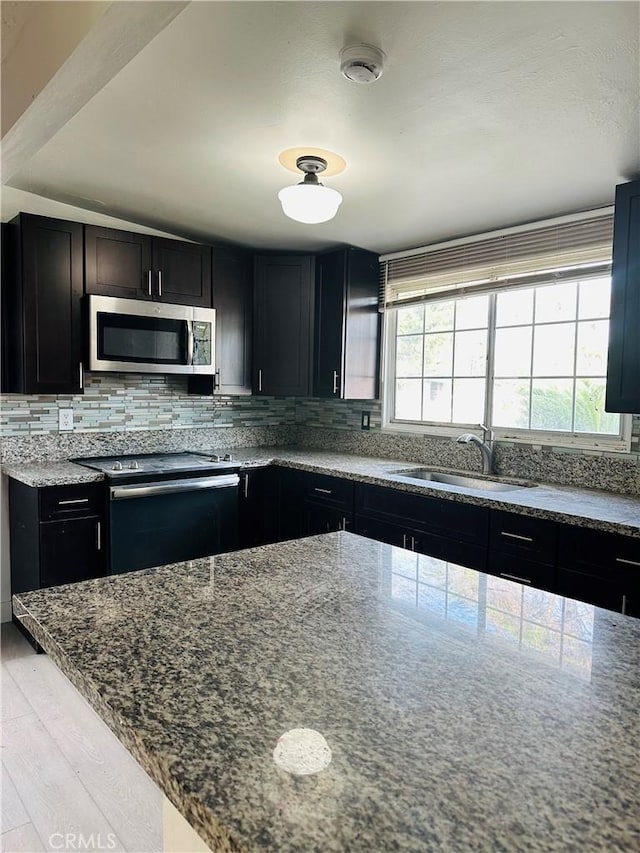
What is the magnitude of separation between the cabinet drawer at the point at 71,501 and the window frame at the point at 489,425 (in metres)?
1.86

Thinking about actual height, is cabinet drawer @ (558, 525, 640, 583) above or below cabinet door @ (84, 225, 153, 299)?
below

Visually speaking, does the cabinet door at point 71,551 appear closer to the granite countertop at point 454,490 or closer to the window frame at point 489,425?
the granite countertop at point 454,490

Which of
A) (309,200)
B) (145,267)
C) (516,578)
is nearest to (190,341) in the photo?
(145,267)

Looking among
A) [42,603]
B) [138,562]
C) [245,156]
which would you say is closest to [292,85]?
[245,156]

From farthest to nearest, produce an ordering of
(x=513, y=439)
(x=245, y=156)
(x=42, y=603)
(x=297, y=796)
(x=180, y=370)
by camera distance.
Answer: (x=180, y=370), (x=513, y=439), (x=245, y=156), (x=42, y=603), (x=297, y=796)

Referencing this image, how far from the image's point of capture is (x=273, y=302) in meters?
3.78

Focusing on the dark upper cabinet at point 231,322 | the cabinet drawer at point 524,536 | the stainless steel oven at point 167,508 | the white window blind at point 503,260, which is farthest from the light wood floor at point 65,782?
the white window blind at point 503,260

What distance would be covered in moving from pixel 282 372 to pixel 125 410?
3.39 feet

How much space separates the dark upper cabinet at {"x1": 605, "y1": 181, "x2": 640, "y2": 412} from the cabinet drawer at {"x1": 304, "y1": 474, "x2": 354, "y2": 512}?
1.39m

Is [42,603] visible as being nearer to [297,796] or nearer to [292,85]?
[297,796]

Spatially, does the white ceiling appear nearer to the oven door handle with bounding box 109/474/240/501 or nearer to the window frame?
the window frame

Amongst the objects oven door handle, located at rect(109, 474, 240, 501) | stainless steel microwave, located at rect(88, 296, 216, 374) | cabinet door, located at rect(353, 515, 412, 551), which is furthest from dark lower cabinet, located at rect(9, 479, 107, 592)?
cabinet door, located at rect(353, 515, 412, 551)

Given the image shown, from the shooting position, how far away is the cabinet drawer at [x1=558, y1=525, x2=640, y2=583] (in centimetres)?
205

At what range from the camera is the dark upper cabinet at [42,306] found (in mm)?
2885
